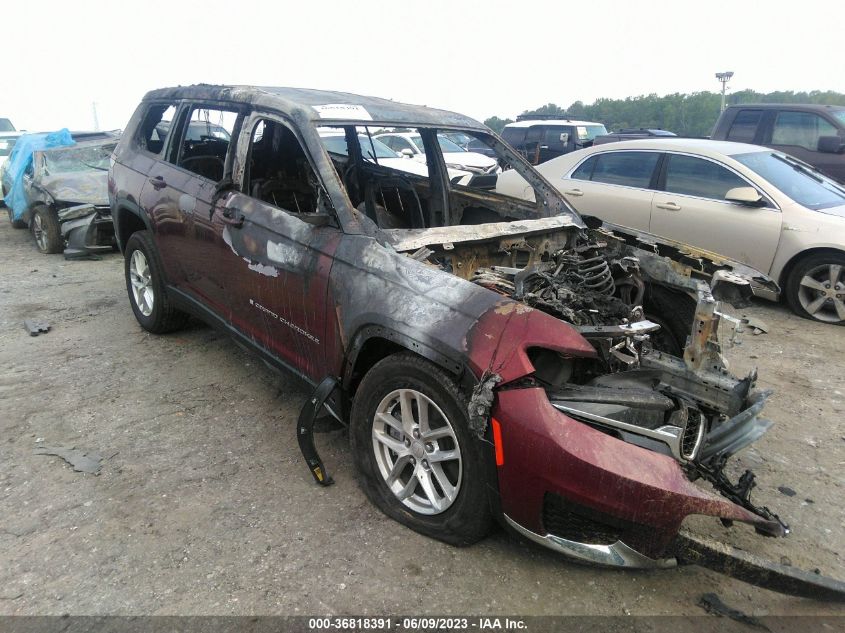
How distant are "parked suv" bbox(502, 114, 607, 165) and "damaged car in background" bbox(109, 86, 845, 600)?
11.2 meters

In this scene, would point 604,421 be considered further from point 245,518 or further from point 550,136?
point 550,136

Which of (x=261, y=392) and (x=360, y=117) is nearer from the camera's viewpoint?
(x=360, y=117)

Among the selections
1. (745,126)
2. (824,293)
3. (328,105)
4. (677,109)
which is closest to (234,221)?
(328,105)

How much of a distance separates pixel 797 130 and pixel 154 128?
8.15 metres

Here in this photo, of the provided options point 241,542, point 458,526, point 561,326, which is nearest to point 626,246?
point 561,326

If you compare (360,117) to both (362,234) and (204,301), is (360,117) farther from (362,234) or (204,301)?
(204,301)

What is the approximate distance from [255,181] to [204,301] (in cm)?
88

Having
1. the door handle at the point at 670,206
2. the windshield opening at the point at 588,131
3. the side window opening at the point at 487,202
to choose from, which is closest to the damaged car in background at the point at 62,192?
the side window opening at the point at 487,202

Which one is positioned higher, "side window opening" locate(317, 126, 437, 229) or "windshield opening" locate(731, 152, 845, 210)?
"windshield opening" locate(731, 152, 845, 210)

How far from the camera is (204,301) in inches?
157

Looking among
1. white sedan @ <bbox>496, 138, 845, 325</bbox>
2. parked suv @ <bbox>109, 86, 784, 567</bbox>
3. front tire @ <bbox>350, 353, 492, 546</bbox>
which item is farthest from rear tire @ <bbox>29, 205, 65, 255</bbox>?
front tire @ <bbox>350, 353, 492, 546</bbox>

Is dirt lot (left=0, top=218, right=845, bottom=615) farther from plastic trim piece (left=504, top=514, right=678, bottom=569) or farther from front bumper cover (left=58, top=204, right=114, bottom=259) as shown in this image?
front bumper cover (left=58, top=204, right=114, bottom=259)

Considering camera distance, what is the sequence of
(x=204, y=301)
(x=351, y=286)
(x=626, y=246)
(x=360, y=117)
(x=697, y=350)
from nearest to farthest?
1. (x=697, y=350)
2. (x=351, y=286)
3. (x=360, y=117)
4. (x=626, y=246)
5. (x=204, y=301)

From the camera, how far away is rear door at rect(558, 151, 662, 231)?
20.7ft
